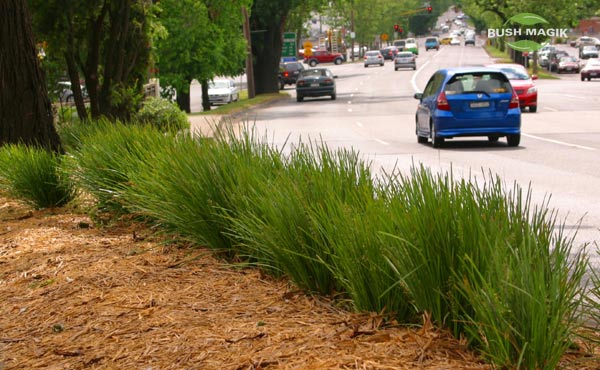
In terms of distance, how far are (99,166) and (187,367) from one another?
502 centimetres

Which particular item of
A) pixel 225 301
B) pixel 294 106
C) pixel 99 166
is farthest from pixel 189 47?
pixel 225 301

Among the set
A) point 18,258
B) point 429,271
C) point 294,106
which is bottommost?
point 294,106

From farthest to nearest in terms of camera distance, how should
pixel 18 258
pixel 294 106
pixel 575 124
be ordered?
pixel 294 106 < pixel 575 124 < pixel 18 258

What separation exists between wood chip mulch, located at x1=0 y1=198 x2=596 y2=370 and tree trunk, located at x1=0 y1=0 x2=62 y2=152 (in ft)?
16.5

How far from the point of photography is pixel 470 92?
21938 millimetres

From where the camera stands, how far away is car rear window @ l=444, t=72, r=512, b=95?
2191cm

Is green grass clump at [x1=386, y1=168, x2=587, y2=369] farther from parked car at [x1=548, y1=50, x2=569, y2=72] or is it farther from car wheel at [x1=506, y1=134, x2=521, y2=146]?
parked car at [x1=548, y1=50, x2=569, y2=72]

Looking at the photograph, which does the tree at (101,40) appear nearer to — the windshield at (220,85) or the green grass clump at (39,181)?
the green grass clump at (39,181)

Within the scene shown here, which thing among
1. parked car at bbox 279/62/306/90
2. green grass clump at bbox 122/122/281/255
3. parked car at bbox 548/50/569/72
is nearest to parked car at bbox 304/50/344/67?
parked car at bbox 548/50/569/72

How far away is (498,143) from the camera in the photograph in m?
23.5

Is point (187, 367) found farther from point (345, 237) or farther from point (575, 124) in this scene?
point (575, 124)

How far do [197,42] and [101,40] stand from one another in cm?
A: 2076

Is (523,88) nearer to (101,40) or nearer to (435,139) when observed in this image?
(435,139)

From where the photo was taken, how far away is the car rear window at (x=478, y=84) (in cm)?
2191
